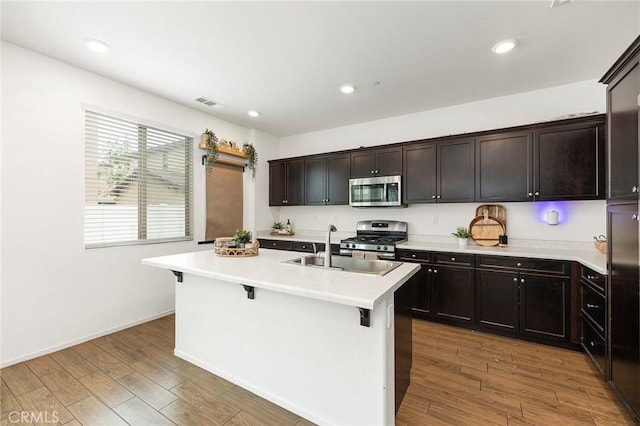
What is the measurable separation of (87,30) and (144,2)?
2.37 feet

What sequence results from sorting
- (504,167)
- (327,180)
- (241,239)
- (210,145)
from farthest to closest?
(327,180), (210,145), (504,167), (241,239)

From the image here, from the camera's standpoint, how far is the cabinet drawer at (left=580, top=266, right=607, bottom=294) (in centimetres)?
211

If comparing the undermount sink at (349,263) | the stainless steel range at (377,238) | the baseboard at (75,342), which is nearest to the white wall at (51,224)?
the baseboard at (75,342)

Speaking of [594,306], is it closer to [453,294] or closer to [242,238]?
[453,294]

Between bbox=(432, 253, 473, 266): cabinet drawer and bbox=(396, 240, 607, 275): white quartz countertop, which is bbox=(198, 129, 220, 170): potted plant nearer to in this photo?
bbox=(396, 240, 607, 275): white quartz countertop

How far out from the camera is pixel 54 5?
196 cm

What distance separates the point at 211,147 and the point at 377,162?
2.46 metres

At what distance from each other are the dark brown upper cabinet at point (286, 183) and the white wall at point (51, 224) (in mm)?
2303

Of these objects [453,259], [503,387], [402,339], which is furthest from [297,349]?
[453,259]

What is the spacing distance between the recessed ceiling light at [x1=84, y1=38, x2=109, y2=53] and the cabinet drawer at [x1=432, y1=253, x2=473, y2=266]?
3971 millimetres

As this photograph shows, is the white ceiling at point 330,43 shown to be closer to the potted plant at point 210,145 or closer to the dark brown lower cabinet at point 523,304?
the potted plant at point 210,145

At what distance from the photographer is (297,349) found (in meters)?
1.85

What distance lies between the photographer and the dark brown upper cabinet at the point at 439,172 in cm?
345

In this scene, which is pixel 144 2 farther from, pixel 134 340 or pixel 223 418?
pixel 134 340
